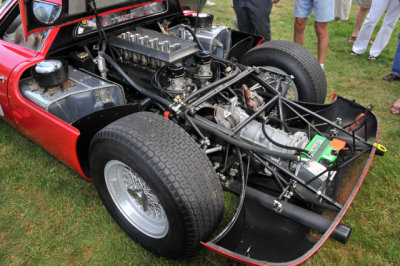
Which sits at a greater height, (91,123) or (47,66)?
(47,66)

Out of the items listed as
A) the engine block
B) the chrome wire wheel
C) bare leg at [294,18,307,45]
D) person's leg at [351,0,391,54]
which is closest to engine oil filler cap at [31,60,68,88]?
the engine block

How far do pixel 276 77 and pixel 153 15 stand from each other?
147cm

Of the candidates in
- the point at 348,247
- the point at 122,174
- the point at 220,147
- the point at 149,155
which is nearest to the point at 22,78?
the point at 122,174

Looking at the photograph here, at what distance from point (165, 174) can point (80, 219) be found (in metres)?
1.19

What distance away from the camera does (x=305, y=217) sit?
6.39ft

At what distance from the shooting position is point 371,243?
7.70 ft

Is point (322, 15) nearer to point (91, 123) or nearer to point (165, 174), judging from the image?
point (91, 123)

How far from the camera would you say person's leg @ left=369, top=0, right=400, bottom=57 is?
4906 millimetres

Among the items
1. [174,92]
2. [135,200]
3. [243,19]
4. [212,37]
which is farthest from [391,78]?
[135,200]

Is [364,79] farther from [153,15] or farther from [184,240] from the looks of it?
[184,240]

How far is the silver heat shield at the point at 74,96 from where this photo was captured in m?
2.41

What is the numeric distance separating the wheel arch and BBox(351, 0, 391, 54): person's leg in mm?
4640

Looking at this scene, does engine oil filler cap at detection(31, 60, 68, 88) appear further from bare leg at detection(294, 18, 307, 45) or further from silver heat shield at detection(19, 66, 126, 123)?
bare leg at detection(294, 18, 307, 45)

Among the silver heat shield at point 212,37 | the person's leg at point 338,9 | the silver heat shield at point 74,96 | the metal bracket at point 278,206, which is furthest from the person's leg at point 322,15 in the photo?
the person's leg at point 338,9
